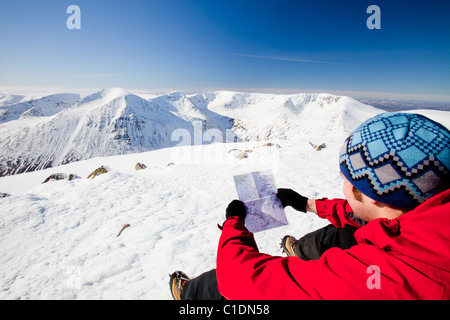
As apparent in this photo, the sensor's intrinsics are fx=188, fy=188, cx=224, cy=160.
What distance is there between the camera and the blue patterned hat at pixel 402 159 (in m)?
1.26

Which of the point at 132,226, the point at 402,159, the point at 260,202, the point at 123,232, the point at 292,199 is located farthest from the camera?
the point at 132,226

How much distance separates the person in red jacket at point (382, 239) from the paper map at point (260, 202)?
1041 millimetres

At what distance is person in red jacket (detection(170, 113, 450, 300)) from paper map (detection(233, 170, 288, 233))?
41.0 inches

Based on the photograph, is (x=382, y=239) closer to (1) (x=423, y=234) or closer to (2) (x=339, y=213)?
(1) (x=423, y=234)

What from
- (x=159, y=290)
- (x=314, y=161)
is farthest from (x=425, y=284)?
(x=314, y=161)

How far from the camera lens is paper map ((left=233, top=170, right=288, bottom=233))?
283 cm

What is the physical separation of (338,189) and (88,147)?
613 ft

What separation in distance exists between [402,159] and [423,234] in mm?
542

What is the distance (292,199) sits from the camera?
127 inches

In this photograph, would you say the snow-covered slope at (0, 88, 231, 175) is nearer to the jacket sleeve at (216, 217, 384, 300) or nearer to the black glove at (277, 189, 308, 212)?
the black glove at (277, 189, 308, 212)

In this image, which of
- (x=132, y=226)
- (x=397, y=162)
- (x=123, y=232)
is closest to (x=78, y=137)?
(x=132, y=226)

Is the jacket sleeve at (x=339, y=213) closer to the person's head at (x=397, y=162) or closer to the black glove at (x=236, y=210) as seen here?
the person's head at (x=397, y=162)
